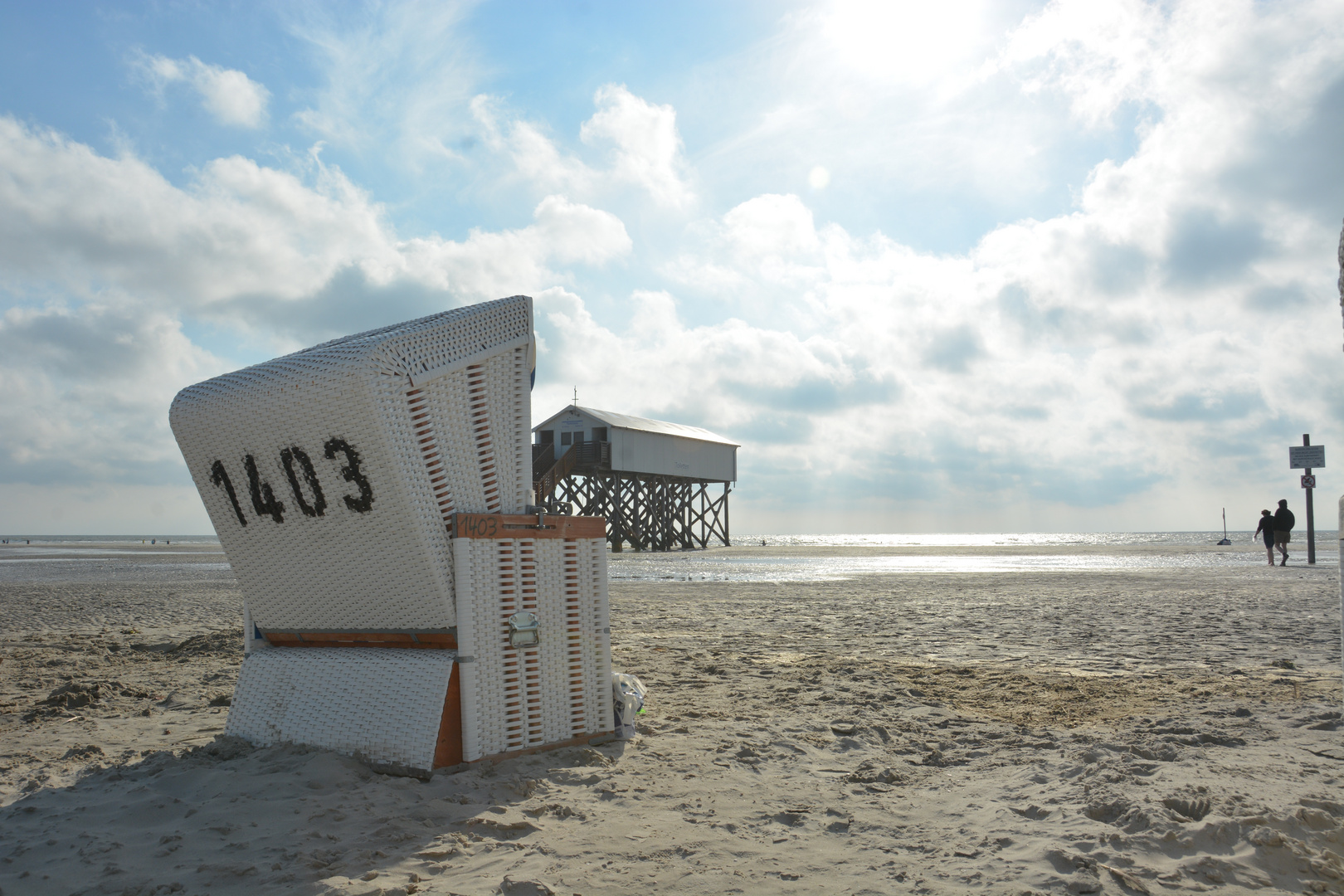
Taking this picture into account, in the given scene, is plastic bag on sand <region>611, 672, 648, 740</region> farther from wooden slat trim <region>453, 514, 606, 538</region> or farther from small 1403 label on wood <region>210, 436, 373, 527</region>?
small 1403 label on wood <region>210, 436, 373, 527</region>

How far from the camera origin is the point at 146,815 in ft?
9.87

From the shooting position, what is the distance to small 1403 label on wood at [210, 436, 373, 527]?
11.5 feet

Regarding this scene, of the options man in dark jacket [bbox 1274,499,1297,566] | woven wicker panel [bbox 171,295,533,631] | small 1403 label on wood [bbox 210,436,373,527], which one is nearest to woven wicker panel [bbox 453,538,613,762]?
woven wicker panel [bbox 171,295,533,631]

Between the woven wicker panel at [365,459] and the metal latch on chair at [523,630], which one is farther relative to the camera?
the metal latch on chair at [523,630]

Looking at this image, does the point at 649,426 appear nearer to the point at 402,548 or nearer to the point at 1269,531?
the point at 1269,531

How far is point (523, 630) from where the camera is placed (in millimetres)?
3777

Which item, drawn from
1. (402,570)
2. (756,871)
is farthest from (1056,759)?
(402,570)

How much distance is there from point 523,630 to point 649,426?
31404 millimetres

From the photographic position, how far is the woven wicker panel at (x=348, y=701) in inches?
138

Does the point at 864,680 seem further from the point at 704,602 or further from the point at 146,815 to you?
the point at 704,602

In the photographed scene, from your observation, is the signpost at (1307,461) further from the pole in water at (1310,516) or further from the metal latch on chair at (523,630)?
the metal latch on chair at (523,630)

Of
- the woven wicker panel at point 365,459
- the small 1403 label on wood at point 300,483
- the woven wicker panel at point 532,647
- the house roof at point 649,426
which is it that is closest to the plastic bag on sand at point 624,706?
the woven wicker panel at point 532,647

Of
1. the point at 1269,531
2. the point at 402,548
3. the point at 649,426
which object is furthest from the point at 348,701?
the point at 649,426

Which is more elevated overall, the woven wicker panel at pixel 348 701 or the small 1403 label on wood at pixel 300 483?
the small 1403 label on wood at pixel 300 483
